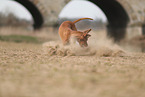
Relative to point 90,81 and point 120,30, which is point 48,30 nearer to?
point 120,30

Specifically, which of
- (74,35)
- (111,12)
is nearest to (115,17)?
(111,12)

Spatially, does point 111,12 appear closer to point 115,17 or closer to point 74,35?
point 115,17

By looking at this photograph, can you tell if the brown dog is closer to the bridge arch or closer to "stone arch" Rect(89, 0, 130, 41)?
the bridge arch

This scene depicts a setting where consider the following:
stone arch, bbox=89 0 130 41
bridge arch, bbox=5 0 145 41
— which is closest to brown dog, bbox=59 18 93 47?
bridge arch, bbox=5 0 145 41

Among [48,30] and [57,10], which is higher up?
[57,10]

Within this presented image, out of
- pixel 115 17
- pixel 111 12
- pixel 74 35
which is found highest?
pixel 111 12

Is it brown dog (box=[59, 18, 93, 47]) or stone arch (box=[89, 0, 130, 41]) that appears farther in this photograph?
stone arch (box=[89, 0, 130, 41])

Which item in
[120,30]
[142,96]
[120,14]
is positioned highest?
[120,14]

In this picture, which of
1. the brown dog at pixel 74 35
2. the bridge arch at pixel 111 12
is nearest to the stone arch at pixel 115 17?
the bridge arch at pixel 111 12

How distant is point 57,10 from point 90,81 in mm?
9454

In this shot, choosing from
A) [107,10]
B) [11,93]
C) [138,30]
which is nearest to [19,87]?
[11,93]

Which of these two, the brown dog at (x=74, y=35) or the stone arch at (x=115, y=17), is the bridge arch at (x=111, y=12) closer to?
the stone arch at (x=115, y=17)

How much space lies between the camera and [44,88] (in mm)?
1672

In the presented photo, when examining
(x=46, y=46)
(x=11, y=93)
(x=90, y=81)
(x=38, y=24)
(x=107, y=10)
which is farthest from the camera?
(x=107, y=10)
